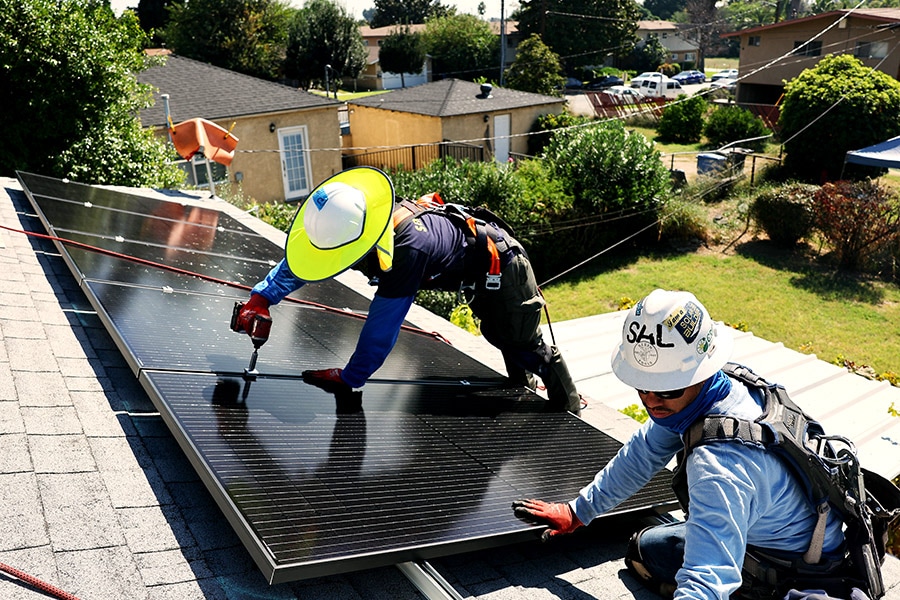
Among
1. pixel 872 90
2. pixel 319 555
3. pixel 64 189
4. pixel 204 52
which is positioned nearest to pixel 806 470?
pixel 319 555

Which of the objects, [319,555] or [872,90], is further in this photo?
[872,90]

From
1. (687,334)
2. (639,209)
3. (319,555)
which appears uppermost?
(687,334)

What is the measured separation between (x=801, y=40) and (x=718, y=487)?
145 feet

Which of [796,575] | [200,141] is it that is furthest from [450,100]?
[796,575]

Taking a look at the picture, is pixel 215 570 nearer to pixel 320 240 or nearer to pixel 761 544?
pixel 320 240

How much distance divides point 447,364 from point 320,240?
1887 mm

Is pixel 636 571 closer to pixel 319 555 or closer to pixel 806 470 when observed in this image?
pixel 806 470

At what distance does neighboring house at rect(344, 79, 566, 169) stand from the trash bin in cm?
680

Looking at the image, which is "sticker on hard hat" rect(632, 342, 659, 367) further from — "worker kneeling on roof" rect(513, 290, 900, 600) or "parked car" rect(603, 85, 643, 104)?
"parked car" rect(603, 85, 643, 104)

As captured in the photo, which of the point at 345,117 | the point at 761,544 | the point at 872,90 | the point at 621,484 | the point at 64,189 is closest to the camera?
the point at 761,544

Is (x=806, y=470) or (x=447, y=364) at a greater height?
(x=806, y=470)

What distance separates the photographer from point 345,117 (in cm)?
4581

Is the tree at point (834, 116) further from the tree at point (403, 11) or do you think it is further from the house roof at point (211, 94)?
the tree at point (403, 11)

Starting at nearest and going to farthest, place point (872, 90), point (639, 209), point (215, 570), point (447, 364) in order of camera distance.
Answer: point (215, 570), point (447, 364), point (639, 209), point (872, 90)
